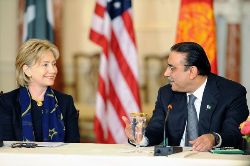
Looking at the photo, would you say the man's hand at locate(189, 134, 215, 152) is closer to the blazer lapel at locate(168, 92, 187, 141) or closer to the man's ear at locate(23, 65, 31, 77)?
the blazer lapel at locate(168, 92, 187, 141)

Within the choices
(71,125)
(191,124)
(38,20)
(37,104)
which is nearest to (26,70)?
(37,104)

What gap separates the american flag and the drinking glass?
7.95ft

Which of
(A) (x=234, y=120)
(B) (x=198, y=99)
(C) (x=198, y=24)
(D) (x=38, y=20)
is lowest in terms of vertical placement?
(A) (x=234, y=120)

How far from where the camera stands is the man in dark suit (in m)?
3.93

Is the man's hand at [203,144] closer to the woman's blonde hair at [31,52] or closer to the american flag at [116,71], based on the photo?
the woman's blonde hair at [31,52]

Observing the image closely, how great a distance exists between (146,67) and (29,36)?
3287mm

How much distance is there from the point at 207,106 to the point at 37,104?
1110 mm

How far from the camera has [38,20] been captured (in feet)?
20.5

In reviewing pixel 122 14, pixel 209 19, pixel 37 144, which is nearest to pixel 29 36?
pixel 122 14

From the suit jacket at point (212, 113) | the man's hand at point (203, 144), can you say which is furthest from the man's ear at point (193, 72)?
the man's hand at point (203, 144)

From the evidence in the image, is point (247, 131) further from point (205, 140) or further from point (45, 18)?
point (45, 18)

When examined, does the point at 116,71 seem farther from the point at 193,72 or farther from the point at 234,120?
the point at 234,120

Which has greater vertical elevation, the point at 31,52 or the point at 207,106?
the point at 31,52

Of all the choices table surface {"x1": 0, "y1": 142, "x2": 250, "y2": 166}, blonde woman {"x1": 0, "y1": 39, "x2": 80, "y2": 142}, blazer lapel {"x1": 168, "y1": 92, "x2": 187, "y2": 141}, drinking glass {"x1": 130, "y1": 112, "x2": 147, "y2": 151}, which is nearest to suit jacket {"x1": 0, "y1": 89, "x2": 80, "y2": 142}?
blonde woman {"x1": 0, "y1": 39, "x2": 80, "y2": 142}
